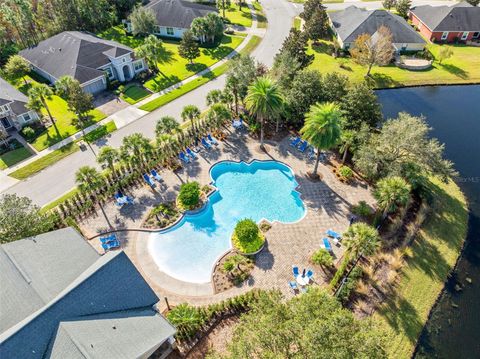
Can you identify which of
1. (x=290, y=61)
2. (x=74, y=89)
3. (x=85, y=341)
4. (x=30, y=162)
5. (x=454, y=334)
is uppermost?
(x=290, y=61)

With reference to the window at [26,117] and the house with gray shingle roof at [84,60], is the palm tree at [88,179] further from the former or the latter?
the house with gray shingle roof at [84,60]

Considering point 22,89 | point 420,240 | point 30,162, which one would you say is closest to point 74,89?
point 30,162

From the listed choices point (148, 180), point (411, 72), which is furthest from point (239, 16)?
point (148, 180)

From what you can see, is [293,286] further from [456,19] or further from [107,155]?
[456,19]

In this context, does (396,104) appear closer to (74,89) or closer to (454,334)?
(454,334)

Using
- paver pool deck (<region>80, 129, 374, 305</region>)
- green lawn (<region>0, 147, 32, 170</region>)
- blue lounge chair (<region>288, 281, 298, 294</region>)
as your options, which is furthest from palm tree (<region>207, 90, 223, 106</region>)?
blue lounge chair (<region>288, 281, 298, 294</region>)

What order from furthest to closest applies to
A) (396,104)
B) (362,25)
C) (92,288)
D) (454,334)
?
(362,25), (396,104), (454,334), (92,288)
